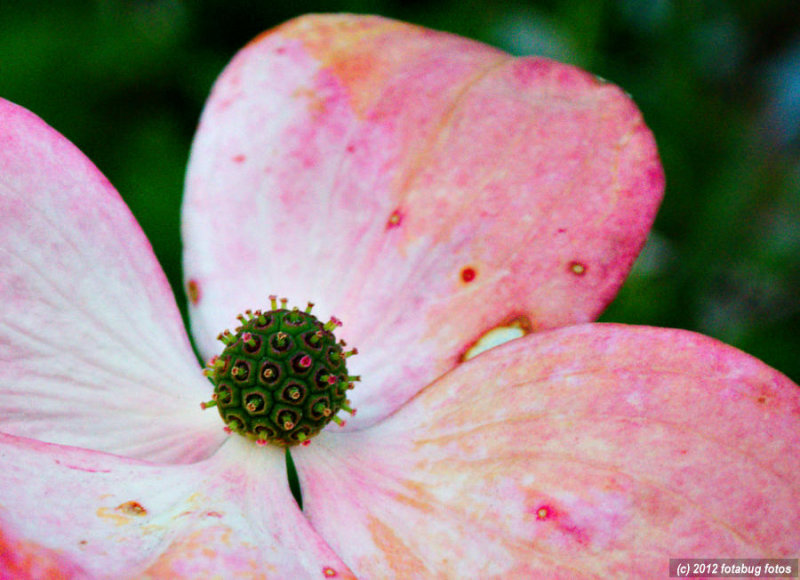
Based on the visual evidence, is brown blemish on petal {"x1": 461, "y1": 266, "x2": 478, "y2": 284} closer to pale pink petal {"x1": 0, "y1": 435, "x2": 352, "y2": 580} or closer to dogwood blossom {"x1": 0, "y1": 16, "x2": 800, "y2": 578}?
dogwood blossom {"x1": 0, "y1": 16, "x2": 800, "y2": 578}

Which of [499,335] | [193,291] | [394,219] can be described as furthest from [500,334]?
[193,291]

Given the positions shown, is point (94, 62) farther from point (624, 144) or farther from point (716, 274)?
point (716, 274)

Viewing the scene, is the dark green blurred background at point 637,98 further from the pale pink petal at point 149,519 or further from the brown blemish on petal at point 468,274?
the pale pink petal at point 149,519

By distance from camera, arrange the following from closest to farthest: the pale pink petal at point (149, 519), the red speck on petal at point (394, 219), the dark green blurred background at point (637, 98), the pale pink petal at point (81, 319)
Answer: the pale pink petal at point (149, 519)
the pale pink petal at point (81, 319)
the red speck on petal at point (394, 219)
the dark green blurred background at point (637, 98)

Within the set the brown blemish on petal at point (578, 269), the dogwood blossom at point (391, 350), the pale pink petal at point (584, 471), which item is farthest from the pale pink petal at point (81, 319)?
the brown blemish on petal at point (578, 269)

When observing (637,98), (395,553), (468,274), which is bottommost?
(395,553)

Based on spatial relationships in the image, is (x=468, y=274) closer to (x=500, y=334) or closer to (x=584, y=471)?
(x=500, y=334)

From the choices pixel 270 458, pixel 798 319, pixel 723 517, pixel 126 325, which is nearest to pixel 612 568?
pixel 723 517
